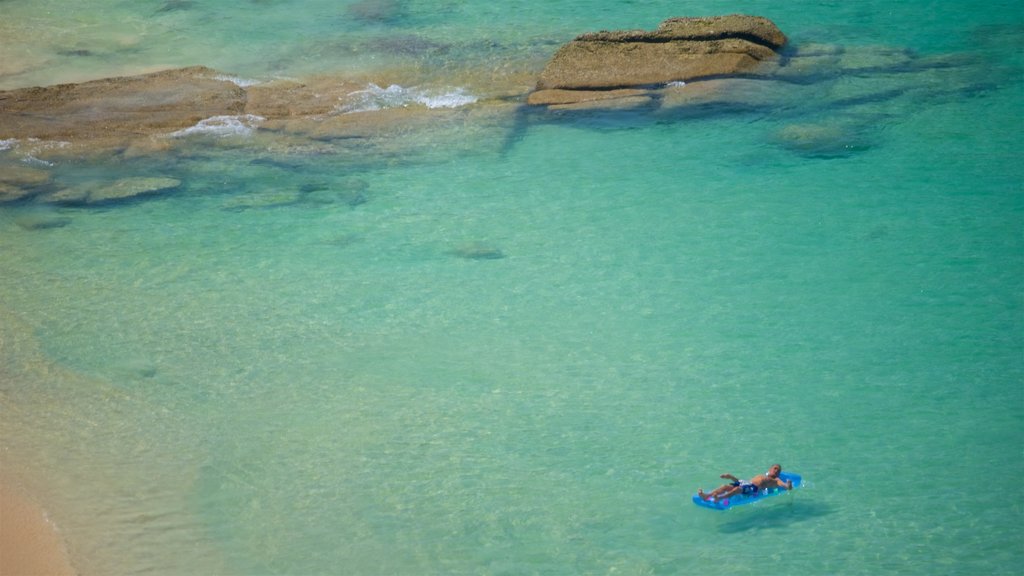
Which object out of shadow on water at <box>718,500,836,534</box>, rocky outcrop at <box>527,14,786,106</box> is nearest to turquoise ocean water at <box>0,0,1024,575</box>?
shadow on water at <box>718,500,836,534</box>

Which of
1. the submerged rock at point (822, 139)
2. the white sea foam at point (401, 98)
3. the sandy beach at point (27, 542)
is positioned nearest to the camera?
the sandy beach at point (27, 542)

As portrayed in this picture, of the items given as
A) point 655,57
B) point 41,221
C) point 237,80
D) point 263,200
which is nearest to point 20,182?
point 41,221

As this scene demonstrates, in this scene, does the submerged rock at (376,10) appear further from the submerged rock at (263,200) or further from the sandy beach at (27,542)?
the sandy beach at (27,542)

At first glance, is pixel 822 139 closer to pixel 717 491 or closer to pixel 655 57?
pixel 655 57

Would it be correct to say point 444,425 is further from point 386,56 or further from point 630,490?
point 386,56

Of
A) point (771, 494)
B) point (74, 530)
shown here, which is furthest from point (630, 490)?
point (74, 530)

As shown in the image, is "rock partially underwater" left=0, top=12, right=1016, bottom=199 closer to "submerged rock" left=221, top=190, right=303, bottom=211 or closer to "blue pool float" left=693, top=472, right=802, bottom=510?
"submerged rock" left=221, top=190, right=303, bottom=211

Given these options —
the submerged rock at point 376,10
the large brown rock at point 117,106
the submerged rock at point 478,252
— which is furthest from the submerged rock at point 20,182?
the submerged rock at point 376,10

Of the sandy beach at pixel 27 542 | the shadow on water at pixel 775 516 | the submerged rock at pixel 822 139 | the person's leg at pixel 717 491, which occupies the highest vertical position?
the submerged rock at pixel 822 139
